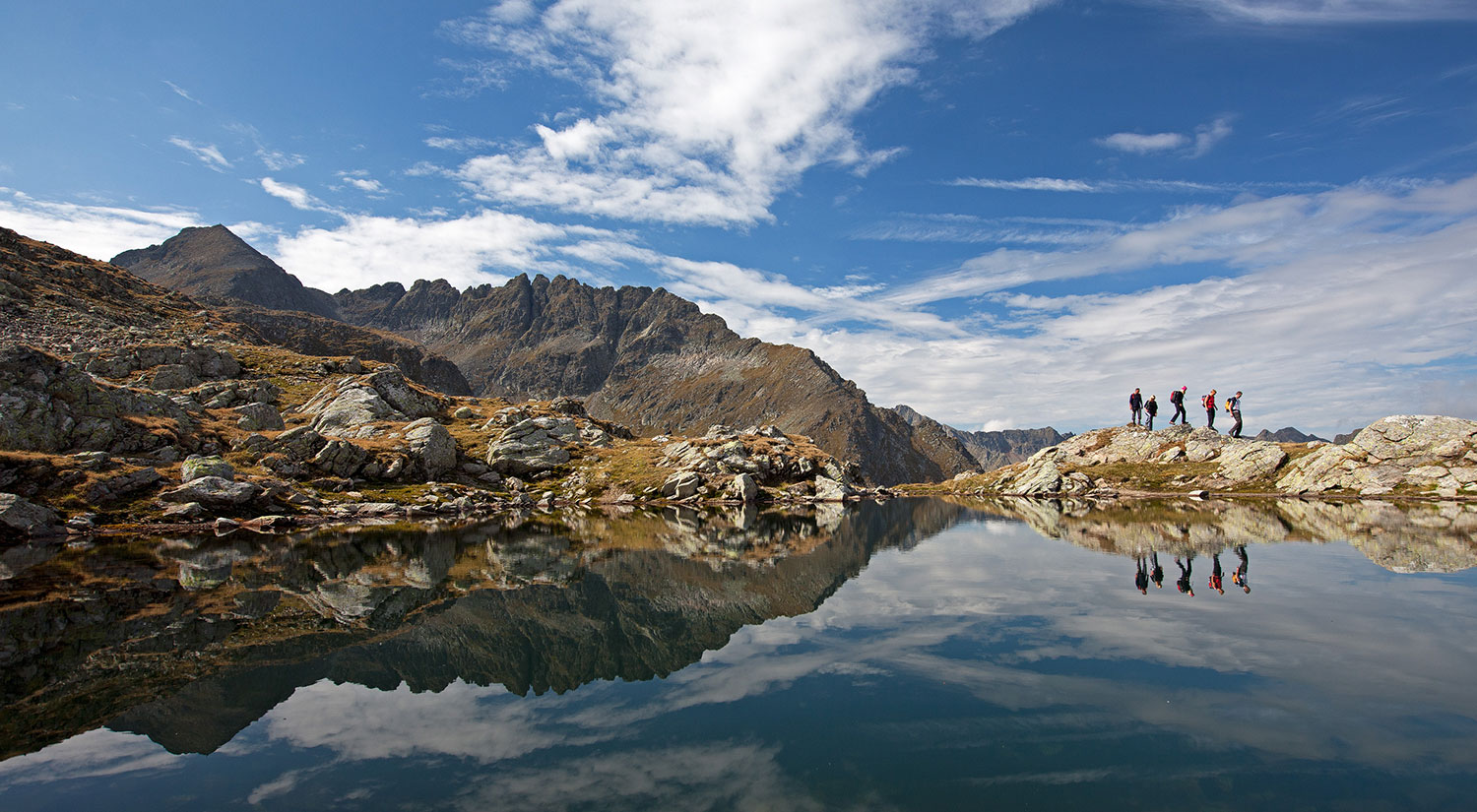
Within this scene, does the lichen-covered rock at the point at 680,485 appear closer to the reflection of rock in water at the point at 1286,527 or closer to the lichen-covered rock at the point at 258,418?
the reflection of rock in water at the point at 1286,527

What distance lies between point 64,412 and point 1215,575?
341 feet

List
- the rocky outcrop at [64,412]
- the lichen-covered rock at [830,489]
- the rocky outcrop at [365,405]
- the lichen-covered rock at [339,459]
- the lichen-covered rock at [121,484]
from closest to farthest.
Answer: the lichen-covered rock at [121,484], the rocky outcrop at [64,412], the lichen-covered rock at [339,459], the rocky outcrop at [365,405], the lichen-covered rock at [830,489]

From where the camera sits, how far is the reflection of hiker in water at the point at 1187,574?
26.7 metres

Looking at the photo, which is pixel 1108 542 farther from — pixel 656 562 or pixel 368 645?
pixel 368 645

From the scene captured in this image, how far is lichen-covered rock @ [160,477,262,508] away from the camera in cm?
6341

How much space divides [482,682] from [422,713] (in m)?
2.45

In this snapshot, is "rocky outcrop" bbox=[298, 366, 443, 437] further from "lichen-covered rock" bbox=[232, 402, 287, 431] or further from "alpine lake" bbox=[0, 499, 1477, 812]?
"alpine lake" bbox=[0, 499, 1477, 812]

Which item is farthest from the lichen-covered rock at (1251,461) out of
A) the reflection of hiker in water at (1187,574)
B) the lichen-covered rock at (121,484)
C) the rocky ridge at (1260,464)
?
the lichen-covered rock at (121,484)

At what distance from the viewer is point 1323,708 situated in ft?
46.4

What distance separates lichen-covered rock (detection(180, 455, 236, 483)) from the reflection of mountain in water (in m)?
21.4

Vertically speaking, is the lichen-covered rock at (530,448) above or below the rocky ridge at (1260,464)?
below

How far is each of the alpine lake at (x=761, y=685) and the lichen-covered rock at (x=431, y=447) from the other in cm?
6086

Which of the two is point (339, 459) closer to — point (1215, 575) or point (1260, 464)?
point (1215, 575)

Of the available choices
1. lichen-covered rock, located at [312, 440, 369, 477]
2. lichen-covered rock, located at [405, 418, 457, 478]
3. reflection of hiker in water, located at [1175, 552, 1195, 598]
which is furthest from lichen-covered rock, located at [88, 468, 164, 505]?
reflection of hiker in water, located at [1175, 552, 1195, 598]
